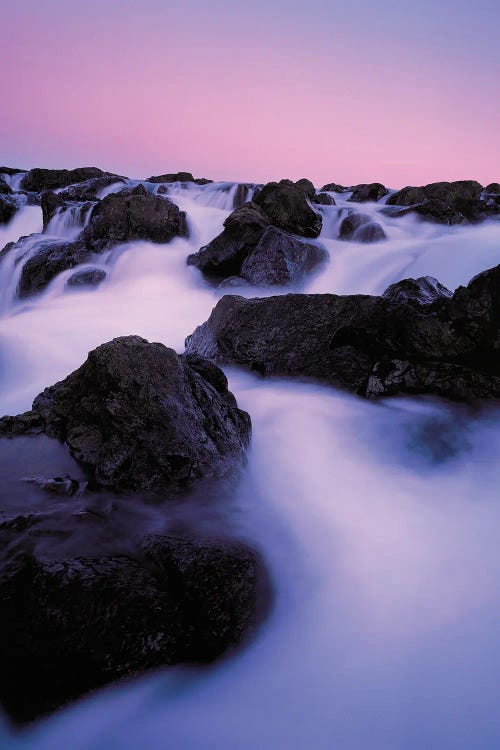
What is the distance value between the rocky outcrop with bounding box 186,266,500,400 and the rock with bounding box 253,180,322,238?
6935mm

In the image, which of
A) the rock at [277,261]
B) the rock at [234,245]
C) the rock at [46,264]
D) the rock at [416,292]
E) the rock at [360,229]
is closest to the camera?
the rock at [416,292]

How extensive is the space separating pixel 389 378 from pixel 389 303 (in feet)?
3.01

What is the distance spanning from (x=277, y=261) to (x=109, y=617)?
9.20 meters

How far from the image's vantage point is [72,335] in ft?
28.4

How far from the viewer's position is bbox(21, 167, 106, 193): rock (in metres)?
31.8

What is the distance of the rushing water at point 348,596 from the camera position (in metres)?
2.33

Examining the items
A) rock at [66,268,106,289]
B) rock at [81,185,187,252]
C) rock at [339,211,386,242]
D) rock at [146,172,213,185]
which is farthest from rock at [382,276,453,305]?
rock at [146,172,213,185]

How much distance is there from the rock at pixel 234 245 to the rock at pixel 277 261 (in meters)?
0.54

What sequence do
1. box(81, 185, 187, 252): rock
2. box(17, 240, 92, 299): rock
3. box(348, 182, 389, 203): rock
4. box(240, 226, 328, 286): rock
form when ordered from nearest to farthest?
box(240, 226, 328, 286): rock → box(17, 240, 92, 299): rock → box(81, 185, 187, 252): rock → box(348, 182, 389, 203): rock

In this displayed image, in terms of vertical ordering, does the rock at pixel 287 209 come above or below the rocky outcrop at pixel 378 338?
above

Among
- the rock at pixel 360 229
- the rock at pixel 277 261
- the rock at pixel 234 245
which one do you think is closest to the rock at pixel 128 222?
the rock at pixel 234 245

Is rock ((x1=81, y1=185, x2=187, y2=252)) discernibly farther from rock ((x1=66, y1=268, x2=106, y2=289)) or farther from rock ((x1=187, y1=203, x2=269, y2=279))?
rock ((x1=187, y1=203, x2=269, y2=279))

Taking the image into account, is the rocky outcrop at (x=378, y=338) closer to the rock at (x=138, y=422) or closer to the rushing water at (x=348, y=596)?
the rushing water at (x=348, y=596)

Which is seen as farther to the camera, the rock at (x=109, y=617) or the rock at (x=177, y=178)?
the rock at (x=177, y=178)
